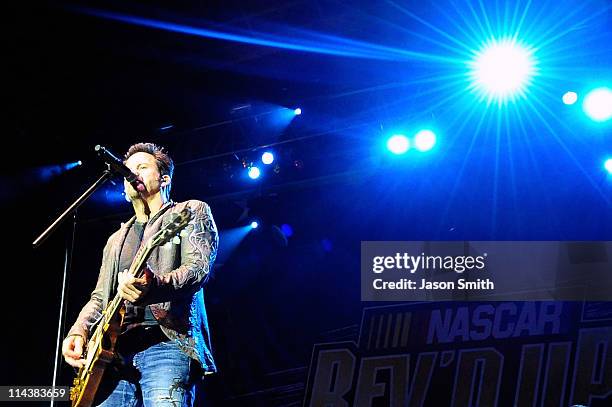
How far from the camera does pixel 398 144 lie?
Result: 219 inches

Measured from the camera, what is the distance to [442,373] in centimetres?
551

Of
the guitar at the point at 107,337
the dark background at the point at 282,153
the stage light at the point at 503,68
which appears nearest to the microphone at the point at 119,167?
the guitar at the point at 107,337

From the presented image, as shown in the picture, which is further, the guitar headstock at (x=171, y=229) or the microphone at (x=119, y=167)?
the microphone at (x=119, y=167)

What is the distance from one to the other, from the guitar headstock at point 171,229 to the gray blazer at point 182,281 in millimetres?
76

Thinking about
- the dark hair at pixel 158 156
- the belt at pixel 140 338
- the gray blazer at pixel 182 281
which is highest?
the dark hair at pixel 158 156

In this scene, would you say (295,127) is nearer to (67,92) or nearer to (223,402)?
(67,92)

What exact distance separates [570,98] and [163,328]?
172 inches

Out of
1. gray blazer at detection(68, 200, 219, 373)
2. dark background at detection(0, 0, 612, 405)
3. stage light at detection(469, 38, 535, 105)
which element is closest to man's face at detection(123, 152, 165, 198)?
gray blazer at detection(68, 200, 219, 373)

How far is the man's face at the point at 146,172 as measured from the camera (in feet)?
8.29

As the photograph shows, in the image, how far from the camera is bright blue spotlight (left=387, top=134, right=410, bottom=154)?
555 centimetres

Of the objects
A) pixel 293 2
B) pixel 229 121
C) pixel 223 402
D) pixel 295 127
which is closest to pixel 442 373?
pixel 223 402

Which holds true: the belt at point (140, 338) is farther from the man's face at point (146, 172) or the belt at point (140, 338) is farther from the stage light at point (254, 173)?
the stage light at point (254, 173)

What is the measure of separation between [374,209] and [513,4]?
2290mm

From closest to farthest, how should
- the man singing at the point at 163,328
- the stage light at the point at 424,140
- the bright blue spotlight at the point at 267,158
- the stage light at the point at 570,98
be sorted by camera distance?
the man singing at the point at 163,328 → the stage light at the point at 570,98 → the stage light at the point at 424,140 → the bright blue spotlight at the point at 267,158
